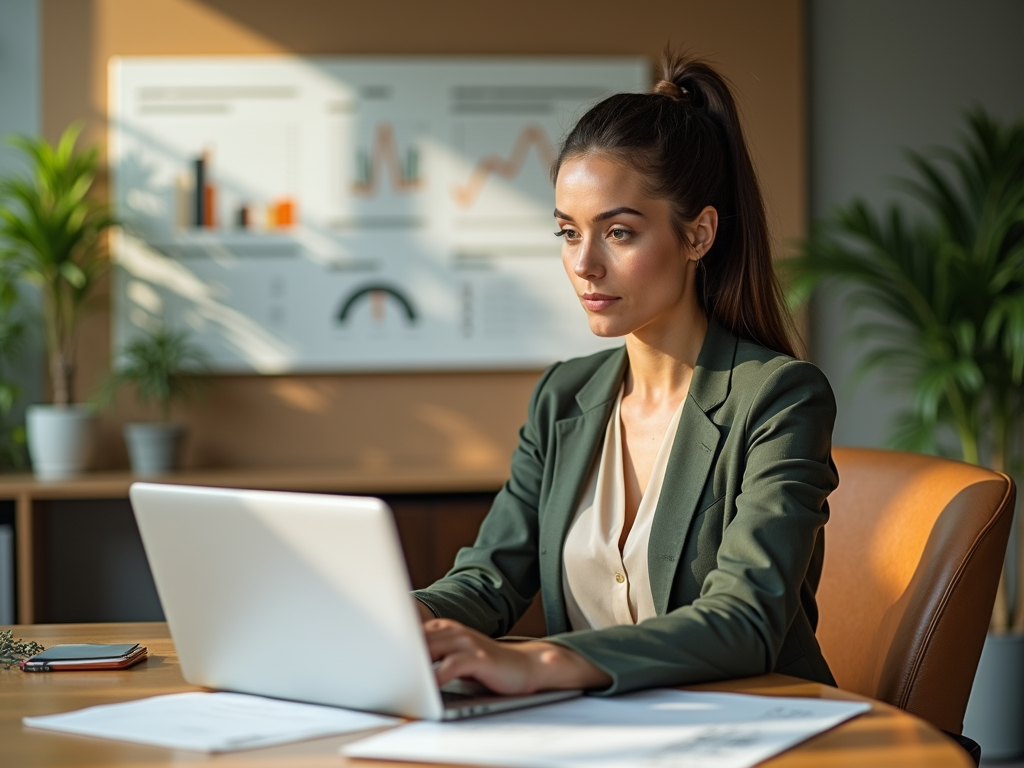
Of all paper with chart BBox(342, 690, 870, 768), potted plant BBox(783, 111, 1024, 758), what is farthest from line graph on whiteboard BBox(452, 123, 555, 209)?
paper with chart BBox(342, 690, 870, 768)

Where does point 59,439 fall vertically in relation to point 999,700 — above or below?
above

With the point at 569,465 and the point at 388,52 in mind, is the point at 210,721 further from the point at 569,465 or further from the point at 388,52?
the point at 388,52

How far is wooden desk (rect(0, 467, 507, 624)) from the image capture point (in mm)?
3459

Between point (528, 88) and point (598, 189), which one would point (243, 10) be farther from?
point (598, 189)

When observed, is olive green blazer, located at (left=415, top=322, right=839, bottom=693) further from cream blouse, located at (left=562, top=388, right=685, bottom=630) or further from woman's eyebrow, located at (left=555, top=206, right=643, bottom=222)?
woman's eyebrow, located at (left=555, top=206, right=643, bottom=222)

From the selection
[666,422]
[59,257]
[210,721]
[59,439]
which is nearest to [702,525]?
[666,422]

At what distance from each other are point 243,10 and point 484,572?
2855mm

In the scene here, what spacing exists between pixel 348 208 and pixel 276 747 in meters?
3.11

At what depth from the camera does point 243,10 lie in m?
3.92

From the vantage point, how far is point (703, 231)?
5.71 ft

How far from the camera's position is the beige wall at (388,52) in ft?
12.8

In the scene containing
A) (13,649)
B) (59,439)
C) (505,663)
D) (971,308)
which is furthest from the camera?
(59,439)

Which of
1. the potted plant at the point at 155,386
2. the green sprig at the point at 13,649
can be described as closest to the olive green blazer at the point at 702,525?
the green sprig at the point at 13,649

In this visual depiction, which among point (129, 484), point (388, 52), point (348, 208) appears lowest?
point (129, 484)
